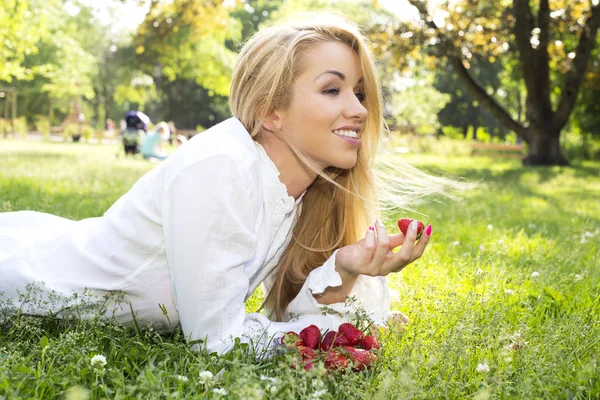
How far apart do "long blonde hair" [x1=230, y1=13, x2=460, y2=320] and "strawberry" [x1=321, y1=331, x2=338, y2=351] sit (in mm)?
726

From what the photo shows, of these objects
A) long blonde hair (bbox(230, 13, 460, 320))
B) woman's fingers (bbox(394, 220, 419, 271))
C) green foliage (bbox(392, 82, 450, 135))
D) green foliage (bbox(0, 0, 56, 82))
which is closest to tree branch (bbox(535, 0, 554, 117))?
Answer: green foliage (bbox(0, 0, 56, 82))

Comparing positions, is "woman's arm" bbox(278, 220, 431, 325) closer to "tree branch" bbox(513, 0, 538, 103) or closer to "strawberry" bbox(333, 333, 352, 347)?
"strawberry" bbox(333, 333, 352, 347)

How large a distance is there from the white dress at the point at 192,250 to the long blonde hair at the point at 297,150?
0.46ft

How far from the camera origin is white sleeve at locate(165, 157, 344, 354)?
249 centimetres

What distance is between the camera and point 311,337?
8.30ft

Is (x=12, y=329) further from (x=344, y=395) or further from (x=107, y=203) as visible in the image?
(x=107, y=203)

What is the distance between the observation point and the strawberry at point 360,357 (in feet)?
7.63

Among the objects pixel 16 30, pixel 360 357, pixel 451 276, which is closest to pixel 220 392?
pixel 360 357

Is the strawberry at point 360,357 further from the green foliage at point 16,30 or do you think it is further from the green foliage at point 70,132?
the green foliage at point 70,132

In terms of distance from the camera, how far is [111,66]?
5791 centimetres

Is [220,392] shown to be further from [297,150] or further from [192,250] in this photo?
[297,150]

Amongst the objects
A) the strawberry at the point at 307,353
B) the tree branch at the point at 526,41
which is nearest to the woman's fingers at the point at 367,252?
the strawberry at the point at 307,353

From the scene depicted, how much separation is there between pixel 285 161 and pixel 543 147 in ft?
64.3

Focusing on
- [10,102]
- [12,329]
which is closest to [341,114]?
[12,329]
